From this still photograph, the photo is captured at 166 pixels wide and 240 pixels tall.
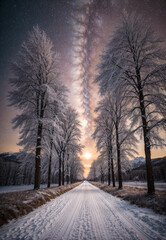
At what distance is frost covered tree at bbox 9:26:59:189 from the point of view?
813 centimetres

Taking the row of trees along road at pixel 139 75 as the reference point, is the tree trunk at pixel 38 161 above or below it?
below

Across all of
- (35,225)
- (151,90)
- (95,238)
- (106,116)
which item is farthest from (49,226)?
(106,116)

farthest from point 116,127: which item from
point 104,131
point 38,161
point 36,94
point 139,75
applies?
point 36,94

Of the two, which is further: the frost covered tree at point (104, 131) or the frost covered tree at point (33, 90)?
the frost covered tree at point (104, 131)

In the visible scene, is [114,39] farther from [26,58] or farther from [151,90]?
[26,58]

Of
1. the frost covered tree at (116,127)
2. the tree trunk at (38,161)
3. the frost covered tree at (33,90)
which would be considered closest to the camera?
the tree trunk at (38,161)

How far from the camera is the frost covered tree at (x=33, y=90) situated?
320 inches

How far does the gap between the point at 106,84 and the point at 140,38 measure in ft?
13.5

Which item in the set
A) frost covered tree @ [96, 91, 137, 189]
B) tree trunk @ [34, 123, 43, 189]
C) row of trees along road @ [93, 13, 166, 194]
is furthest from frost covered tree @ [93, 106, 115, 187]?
tree trunk @ [34, 123, 43, 189]

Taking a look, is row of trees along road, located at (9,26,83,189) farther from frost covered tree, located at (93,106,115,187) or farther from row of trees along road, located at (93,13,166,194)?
frost covered tree, located at (93,106,115,187)

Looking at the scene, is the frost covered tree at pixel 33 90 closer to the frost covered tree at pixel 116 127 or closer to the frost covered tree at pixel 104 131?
the frost covered tree at pixel 116 127

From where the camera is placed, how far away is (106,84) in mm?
7539

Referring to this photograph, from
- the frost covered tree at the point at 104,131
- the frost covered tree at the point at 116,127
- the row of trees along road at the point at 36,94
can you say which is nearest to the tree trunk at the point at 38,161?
the row of trees along road at the point at 36,94

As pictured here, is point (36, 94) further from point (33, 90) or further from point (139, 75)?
point (139, 75)
